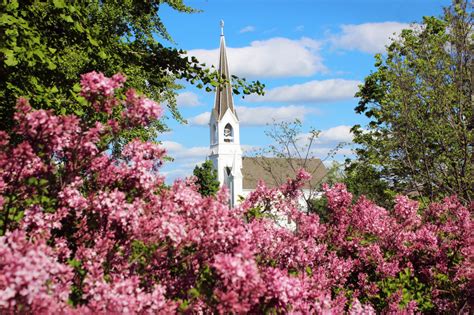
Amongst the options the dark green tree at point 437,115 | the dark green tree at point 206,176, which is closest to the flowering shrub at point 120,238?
the dark green tree at point 437,115

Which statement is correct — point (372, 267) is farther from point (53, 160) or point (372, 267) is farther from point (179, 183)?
point (53, 160)

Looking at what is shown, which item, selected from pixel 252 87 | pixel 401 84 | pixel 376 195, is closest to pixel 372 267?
pixel 252 87

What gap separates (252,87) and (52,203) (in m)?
7.37

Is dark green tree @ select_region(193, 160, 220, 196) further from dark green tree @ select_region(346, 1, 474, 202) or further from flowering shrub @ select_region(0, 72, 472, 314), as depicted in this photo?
flowering shrub @ select_region(0, 72, 472, 314)

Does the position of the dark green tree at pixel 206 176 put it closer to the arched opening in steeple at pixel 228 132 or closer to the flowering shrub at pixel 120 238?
the arched opening in steeple at pixel 228 132

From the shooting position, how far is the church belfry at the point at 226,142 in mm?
82500

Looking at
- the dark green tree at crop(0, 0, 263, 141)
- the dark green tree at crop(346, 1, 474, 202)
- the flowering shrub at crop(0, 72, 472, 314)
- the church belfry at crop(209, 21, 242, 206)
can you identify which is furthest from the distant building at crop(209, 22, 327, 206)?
the flowering shrub at crop(0, 72, 472, 314)

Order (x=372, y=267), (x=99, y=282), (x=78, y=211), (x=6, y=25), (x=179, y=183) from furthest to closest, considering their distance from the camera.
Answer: (x=6, y=25) → (x=372, y=267) → (x=179, y=183) → (x=78, y=211) → (x=99, y=282)

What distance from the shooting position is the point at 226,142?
87562mm

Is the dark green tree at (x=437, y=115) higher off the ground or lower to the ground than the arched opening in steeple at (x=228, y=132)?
lower

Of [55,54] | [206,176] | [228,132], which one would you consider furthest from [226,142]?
[55,54]

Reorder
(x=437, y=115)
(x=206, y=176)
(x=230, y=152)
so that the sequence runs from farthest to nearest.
A: (x=230, y=152) → (x=206, y=176) → (x=437, y=115)

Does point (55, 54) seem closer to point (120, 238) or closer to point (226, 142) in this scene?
point (120, 238)

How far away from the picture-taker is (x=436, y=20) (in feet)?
89.4
